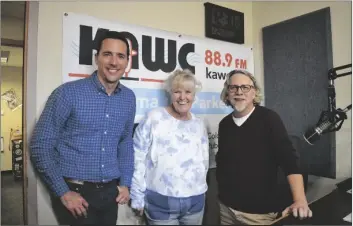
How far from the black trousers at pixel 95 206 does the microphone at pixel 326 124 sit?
2.38 ft

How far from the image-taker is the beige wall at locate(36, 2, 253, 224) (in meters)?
0.68

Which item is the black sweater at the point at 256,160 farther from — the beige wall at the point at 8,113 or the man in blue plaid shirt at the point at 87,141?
the beige wall at the point at 8,113

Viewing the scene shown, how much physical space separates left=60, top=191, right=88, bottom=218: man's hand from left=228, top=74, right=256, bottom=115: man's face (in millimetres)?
544

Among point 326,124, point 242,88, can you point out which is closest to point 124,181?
point 242,88

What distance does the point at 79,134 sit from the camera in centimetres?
65

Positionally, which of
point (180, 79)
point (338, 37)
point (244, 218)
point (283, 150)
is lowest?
point (244, 218)

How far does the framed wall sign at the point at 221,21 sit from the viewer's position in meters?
0.85

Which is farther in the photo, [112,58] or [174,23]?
[174,23]

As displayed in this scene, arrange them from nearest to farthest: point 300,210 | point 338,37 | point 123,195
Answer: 1. point 300,210
2. point 123,195
3. point 338,37

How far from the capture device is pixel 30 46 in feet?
2.12

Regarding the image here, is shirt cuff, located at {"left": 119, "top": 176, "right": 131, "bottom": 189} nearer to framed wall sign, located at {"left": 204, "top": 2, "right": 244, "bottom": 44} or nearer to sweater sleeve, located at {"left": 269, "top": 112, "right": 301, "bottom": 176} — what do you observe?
sweater sleeve, located at {"left": 269, "top": 112, "right": 301, "bottom": 176}

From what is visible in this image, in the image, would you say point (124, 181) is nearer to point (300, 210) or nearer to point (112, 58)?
point (112, 58)

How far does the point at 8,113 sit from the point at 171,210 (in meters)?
0.56

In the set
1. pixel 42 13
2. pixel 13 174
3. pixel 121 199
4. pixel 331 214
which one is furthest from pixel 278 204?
pixel 42 13
